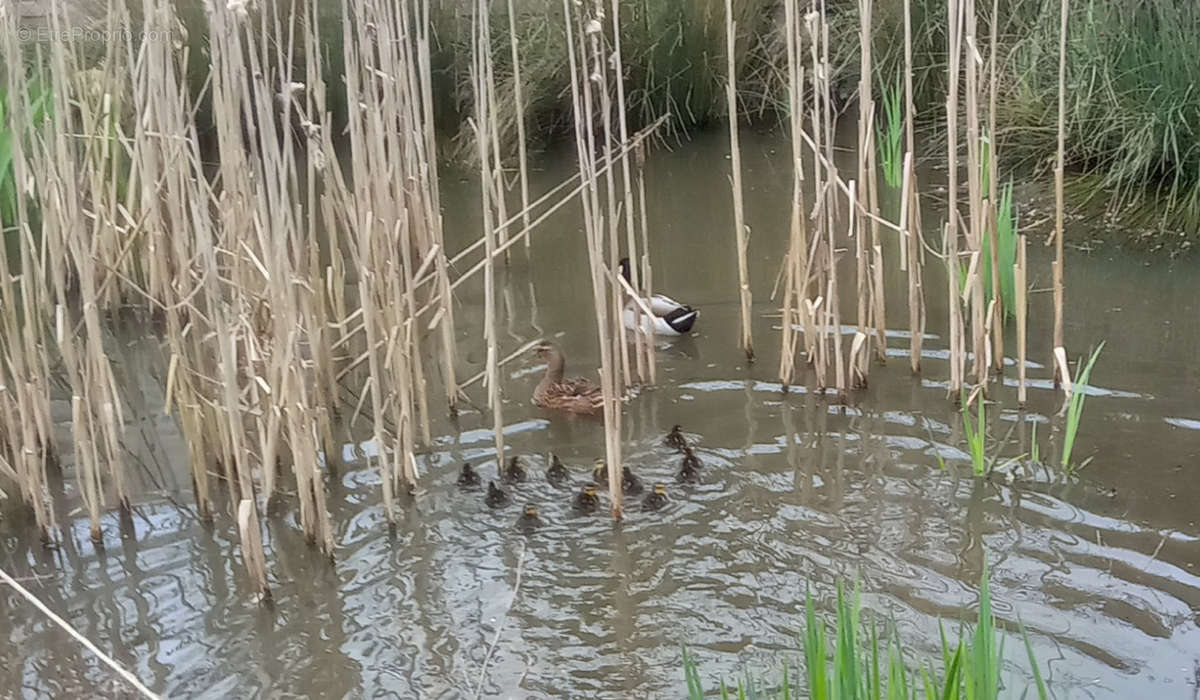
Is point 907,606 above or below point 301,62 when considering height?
below

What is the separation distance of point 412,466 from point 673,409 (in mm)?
1236

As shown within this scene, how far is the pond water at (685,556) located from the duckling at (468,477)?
0.14 feet

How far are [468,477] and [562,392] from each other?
2.49 feet

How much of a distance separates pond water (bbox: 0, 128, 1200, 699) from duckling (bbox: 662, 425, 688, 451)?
4 centimetres

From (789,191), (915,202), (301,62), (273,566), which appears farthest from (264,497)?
(301,62)

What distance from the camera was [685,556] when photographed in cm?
366

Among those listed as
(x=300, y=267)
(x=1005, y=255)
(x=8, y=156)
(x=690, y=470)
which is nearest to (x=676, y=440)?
(x=690, y=470)

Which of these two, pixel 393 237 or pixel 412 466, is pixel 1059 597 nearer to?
pixel 412 466

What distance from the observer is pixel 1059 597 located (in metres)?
3.30

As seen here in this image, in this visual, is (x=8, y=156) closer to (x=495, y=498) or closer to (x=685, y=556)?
(x=495, y=498)

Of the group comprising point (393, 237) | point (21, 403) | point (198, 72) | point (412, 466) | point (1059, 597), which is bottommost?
point (1059, 597)

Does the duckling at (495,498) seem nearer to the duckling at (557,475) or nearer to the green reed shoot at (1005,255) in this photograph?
the duckling at (557,475)

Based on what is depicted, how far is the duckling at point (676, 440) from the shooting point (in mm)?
4371

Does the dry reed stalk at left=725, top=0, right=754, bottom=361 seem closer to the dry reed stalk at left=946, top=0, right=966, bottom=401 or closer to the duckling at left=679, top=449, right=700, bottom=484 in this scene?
the dry reed stalk at left=946, top=0, right=966, bottom=401
